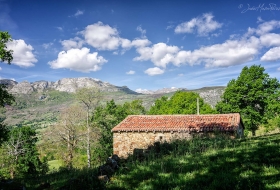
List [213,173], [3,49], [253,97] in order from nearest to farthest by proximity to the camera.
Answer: [213,173] → [3,49] → [253,97]

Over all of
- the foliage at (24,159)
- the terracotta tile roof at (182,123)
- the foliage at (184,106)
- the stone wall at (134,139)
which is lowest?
the foliage at (24,159)

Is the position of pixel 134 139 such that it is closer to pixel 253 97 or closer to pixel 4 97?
pixel 4 97

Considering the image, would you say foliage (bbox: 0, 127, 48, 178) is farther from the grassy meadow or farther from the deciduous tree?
the grassy meadow

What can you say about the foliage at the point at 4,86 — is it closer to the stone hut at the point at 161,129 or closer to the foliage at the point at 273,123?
the stone hut at the point at 161,129

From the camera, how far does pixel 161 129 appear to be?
83.4 ft

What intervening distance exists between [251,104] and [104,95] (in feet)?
82.2

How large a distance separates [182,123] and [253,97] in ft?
54.2

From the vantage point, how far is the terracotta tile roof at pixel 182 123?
78.9ft

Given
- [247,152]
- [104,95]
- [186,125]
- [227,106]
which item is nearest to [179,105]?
[227,106]

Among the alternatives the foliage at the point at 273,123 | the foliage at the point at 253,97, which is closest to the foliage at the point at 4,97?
the foliage at the point at 253,97

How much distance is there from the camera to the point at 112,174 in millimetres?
7086

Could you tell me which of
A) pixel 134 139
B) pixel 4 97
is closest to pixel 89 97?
pixel 134 139

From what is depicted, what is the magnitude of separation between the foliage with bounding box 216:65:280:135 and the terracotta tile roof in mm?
10425

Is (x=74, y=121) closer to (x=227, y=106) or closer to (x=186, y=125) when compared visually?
(x=186, y=125)
